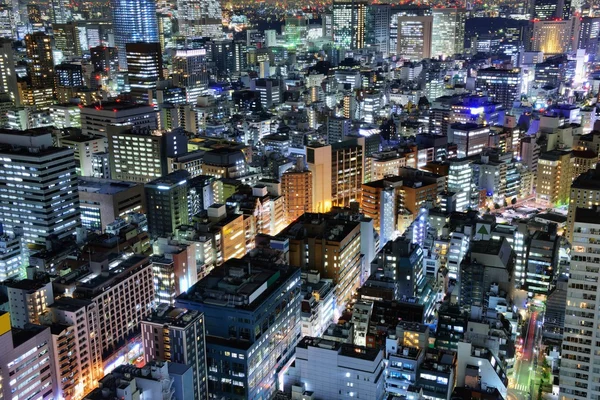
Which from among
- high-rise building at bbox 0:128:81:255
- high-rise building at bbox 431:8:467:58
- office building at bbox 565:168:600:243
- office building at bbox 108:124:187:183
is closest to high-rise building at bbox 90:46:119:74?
office building at bbox 108:124:187:183

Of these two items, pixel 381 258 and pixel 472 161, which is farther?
pixel 472 161

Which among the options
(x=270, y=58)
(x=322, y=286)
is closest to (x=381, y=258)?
(x=322, y=286)

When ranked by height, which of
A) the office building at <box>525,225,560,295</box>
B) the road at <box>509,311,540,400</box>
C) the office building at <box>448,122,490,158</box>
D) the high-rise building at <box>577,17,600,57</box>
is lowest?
the road at <box>509,311,540,400</box>

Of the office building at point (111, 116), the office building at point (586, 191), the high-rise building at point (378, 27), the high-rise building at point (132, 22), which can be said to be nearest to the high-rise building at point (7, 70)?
the office building at point (111, 116)

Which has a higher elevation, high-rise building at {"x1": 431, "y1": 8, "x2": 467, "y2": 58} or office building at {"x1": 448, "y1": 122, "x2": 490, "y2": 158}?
high-rise building at {"x1": 431, "y1": 8, "x2": 467, "y2": 58}

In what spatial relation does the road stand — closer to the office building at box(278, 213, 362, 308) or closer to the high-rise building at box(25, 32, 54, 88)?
the office building at box(278, 213, 362, 308)

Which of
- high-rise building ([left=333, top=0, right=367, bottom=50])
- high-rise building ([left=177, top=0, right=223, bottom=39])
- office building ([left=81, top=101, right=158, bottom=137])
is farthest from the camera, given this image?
high-rise building ([left=177, top=0, right=223, bottom=39])

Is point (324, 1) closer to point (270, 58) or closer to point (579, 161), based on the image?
point (270, 58)
